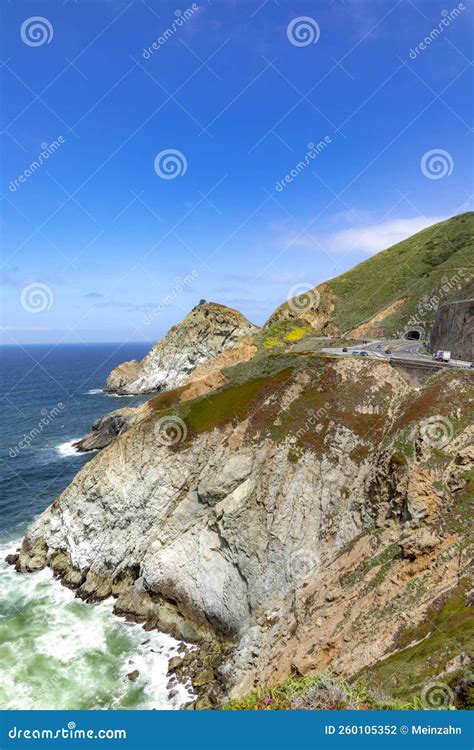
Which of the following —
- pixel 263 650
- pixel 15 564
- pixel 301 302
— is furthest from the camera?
pixel 301 302

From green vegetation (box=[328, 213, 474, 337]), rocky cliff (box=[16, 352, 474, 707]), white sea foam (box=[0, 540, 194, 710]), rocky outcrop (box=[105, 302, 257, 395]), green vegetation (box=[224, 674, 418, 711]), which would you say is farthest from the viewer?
rocky outcrop (box=[105, 302, 257, 395])

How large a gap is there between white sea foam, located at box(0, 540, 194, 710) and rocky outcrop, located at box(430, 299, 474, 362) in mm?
43540

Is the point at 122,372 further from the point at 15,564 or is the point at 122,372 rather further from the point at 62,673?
the point at 62,673

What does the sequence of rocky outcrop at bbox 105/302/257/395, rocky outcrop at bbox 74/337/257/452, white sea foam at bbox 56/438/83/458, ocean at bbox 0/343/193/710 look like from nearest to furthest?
ocean at bbox 0/343/193/710, rocky outcrop at bbox 74/337/257/452, white sea foam at bbox 56/438/83/458, rocky outcrop at bbox 105/302/257/395

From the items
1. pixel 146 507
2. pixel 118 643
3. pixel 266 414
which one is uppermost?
pixel 266 414

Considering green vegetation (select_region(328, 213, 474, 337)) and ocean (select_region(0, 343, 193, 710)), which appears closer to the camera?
ocean (select_region(0, 343, 193, 710))

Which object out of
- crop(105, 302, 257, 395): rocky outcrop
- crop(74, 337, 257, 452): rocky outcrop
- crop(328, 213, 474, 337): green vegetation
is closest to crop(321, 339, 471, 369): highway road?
crop(328, 213, 474, 337): green vegetation

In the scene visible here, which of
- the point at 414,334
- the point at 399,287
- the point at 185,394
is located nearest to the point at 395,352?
the point at 414,334

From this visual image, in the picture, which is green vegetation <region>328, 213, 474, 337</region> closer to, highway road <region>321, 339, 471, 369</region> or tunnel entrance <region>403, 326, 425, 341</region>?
tunnel entrance <region>403, 326, 425, 341</region>

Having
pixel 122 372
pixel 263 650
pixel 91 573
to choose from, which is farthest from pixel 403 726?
pixel 122 372

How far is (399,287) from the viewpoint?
100000 millimetres

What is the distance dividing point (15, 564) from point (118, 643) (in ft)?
61.1

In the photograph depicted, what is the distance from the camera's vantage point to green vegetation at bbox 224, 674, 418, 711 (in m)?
14.3

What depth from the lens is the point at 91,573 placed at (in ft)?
142
